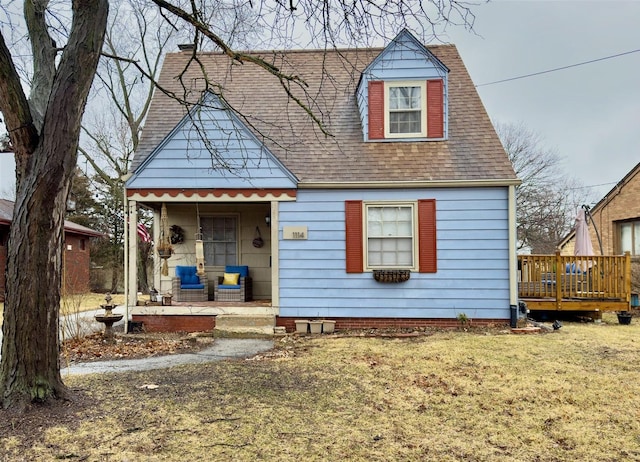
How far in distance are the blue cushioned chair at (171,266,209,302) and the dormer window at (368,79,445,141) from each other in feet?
16.1

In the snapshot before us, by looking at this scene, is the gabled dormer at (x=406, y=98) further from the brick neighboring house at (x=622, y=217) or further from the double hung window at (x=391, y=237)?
the brick neighboring house at (x=622, y=217)

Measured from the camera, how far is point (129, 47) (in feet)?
61.0

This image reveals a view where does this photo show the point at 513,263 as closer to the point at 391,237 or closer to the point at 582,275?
the point at 391,237

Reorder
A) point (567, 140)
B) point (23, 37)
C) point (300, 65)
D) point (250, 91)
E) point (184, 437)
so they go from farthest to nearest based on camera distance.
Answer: point (567, 140)
point (300, 65)
point (250, 91)
point (23, 37)
point (184, 437)

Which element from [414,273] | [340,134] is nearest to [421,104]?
[340,134]

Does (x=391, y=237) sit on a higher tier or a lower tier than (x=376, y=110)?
lower

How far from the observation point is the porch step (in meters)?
8.41

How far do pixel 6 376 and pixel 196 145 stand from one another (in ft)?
18.7

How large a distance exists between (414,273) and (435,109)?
3.46 metres

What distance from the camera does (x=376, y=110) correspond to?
9414 mm

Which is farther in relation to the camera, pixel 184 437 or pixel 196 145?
pixel 196 145

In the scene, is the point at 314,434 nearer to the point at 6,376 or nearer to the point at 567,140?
the point at 6,376

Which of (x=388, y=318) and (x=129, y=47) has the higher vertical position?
(x=129, y=47)

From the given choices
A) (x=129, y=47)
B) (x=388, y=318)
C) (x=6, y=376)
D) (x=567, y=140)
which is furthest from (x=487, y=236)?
(x=567, y=140)
